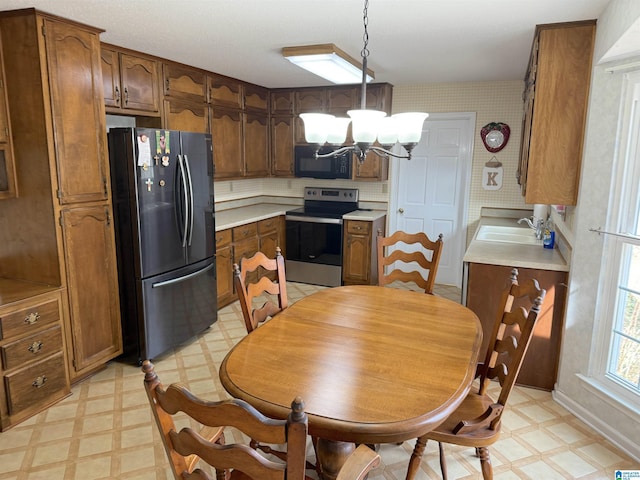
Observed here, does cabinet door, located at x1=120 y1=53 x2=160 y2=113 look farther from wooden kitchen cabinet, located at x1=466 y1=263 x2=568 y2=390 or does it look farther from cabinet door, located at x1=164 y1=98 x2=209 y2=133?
wooden kitchen cabinet, located at x1=466 y1=263 x2=568 y2=390

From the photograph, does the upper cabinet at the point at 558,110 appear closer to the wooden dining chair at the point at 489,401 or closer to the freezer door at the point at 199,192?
the wooden dining chair at the point at 489,401

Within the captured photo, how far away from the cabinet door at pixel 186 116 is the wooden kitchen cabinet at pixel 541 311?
108 inches

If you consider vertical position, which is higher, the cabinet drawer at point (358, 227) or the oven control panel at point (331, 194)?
the oven control panel at point (331, 194)

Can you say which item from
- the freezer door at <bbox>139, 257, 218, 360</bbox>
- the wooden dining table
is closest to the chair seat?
the wooden dining table

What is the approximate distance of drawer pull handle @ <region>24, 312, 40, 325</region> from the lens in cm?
255

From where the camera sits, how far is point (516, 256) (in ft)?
9.82

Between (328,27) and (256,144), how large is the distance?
2609 millimetres

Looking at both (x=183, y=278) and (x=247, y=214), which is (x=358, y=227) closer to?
(x=247, y=214)

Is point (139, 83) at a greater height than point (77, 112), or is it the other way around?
point (139, 83)

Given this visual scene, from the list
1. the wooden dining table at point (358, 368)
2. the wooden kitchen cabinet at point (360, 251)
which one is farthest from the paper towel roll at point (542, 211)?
the wooden dining table at point (358, 368)

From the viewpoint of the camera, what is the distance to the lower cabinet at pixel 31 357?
2451 millimetres

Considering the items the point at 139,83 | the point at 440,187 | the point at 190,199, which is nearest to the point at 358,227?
the point at 440,187

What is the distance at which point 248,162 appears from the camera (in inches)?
199

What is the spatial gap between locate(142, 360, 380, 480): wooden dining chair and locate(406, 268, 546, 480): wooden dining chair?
2.42 feet
